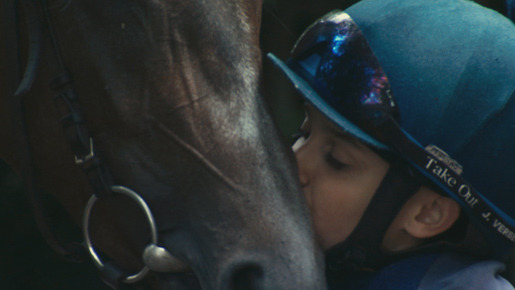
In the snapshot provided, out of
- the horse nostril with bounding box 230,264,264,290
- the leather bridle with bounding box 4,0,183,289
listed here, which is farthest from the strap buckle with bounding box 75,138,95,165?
the horse nostril with bounding box 230,264,264,290

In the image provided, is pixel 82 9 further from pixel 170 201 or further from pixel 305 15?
pixel 305 15

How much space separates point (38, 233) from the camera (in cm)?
211

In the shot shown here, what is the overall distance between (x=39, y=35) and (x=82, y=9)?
0.13 meters

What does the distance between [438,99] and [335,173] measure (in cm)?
26

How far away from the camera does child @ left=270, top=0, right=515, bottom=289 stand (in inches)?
Result: 51.4

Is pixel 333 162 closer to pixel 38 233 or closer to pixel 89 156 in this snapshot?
pixel 89 156

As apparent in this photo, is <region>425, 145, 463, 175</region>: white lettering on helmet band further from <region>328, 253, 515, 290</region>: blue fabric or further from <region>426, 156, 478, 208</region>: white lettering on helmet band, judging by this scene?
<region>328, 253, 515, 290</region>: blue fabric

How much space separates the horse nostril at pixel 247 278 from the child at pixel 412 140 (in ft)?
0.78

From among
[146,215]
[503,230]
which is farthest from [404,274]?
[146,215]

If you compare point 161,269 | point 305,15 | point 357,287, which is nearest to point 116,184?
point 161,269

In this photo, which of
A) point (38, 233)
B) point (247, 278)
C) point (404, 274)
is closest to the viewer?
point (247, 278)

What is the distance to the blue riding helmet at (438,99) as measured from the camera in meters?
1.30

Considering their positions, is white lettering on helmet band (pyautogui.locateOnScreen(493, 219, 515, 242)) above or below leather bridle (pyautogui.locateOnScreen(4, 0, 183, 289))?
below

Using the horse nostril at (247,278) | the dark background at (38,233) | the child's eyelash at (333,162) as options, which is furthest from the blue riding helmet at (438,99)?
the dark background at (38,233)
